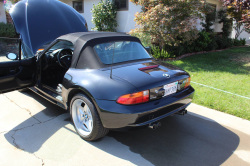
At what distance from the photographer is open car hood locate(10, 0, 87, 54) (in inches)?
200

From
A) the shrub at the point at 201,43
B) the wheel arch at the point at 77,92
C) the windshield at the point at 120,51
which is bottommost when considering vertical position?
the wheel arch at the point at 77,92

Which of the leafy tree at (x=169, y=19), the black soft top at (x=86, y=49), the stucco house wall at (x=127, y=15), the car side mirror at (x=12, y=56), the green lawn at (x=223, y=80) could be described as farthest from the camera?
the stucco house wall at (x=127, y=15)

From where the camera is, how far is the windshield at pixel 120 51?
119 inches

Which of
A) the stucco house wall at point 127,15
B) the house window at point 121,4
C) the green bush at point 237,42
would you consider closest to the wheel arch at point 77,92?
the stucco house wall at point 127,15

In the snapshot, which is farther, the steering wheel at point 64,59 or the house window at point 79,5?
the house window at point 79,5

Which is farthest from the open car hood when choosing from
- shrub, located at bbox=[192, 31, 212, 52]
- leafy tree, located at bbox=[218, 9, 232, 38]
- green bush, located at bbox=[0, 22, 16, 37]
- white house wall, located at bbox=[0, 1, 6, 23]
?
white house wall, located at bbox=[0, 1, 6, 23]

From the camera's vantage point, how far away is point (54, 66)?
4.24 metres

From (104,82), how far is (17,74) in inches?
82.1

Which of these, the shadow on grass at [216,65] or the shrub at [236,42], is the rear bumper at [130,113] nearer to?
the shadow on grass at [216,65]

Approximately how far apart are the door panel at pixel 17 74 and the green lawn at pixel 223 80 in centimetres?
363

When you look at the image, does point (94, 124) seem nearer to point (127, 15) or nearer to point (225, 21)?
point (127, 15)

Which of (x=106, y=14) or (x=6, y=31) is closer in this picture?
(x=106, y=14)

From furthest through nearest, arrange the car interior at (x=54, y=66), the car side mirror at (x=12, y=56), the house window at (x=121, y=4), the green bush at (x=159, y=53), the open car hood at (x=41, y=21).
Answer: the house window at (x=121, y=4)
the green bush at (x=159, y=53)
the open car hood at (x=41, y=21)
the car interior at (x=54, y=66)
the car side mirror at (x=12, y=56)

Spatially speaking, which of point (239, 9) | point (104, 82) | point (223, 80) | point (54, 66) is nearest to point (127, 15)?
point (239, 9)
